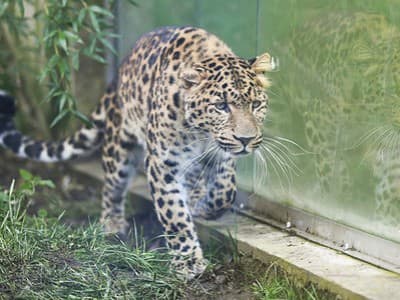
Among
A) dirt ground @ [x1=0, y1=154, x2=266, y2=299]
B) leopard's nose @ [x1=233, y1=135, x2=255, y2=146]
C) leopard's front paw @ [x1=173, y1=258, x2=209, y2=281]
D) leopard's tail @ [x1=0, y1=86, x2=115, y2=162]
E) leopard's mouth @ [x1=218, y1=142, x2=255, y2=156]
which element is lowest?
dirt ground @ [x1=0, y1=154, x2=266, y2=299]

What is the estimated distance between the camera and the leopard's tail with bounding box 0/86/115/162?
6.46 meters

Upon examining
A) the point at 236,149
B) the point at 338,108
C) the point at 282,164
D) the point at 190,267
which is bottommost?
the point at 190,267

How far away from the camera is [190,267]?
5.09m

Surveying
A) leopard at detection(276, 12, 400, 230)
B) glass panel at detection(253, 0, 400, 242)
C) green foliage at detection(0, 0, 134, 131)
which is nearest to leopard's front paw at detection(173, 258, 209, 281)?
glass panel at detection(253, 0, 400, 242)

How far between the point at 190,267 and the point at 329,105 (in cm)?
137

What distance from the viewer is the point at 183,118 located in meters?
5.05

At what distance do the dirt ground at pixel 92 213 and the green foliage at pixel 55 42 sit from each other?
0.69 metres

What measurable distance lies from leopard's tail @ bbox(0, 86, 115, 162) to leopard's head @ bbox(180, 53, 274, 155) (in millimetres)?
1621

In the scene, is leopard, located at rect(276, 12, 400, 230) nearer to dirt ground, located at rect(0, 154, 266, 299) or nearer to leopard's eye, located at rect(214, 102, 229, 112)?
leopard's eye, located at rect(214, 102, 229, 112)

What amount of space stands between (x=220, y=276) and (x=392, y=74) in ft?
5.67

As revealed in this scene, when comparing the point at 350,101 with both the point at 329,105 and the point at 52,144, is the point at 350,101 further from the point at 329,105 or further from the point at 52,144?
the point at 52,144

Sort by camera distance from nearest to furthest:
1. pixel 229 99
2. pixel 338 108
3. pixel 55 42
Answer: pixel 229 99, pixel 338 108, pixel 55 42

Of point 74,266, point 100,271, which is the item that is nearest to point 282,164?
point 100,271

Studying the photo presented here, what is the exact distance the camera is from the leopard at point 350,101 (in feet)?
14.8
